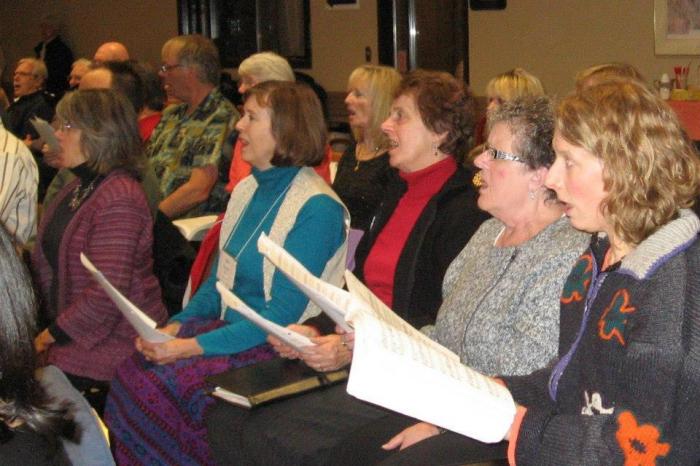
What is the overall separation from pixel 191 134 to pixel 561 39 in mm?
2583

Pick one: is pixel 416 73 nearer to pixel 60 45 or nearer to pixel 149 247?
pixel 149 247

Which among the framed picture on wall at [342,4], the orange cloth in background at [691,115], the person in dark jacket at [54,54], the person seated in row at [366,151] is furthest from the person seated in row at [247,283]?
the person in dark jacket at [54,54]

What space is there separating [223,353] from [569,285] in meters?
1.22

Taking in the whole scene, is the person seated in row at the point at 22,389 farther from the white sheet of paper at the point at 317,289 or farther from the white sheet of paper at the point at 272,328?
the white sheet of paper at the point at 272,328

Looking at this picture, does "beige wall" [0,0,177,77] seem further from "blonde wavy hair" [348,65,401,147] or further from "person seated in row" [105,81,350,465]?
"person seated in row" [105,81,350,465]

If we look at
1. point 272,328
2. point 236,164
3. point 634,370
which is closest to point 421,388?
point 634,370

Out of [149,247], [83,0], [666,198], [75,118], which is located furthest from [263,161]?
[83,0]

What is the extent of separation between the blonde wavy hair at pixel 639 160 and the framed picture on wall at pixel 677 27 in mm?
3780

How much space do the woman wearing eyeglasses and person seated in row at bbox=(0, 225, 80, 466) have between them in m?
0.85

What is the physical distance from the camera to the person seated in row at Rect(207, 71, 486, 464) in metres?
2.38

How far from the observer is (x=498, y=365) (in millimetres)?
2195

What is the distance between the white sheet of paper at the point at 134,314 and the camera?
2.61 meters

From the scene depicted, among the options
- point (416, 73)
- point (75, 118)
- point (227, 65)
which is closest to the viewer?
point (416, 73)

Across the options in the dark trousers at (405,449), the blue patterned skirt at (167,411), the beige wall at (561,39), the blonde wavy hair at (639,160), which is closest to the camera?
the blonde wavy hair at (639,160)
